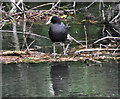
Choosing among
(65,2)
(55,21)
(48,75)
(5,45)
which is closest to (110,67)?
(48,75)

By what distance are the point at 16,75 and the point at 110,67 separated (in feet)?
6.41

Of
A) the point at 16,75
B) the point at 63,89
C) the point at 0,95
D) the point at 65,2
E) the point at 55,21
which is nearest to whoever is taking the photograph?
the point at 0,95

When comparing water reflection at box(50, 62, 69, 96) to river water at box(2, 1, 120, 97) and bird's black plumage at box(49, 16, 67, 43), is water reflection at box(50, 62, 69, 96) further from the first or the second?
bird's black plumage at box(49, 16, 67, 43)

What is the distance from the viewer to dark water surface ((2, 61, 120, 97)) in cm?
555

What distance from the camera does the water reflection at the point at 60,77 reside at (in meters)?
5.69

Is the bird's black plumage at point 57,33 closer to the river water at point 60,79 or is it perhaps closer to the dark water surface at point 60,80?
the river water at point 60,79

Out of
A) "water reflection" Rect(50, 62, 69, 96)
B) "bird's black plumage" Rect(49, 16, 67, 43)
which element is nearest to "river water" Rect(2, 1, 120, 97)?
"water reflection" Rect(50, 62, 69, 96)

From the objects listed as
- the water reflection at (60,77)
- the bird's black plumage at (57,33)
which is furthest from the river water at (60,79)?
the bird's black plumage at (57,33)

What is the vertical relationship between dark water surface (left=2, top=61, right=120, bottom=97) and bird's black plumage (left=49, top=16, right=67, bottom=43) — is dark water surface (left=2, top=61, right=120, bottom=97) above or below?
below

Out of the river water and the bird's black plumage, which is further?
the bird's black plumage

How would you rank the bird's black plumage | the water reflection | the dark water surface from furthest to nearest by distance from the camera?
the bird's black plumage < the water reflection < the dark water surface

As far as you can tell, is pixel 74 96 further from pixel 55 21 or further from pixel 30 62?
pixel 55 21

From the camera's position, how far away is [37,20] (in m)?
14.4

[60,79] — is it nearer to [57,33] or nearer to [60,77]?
[60,77]
